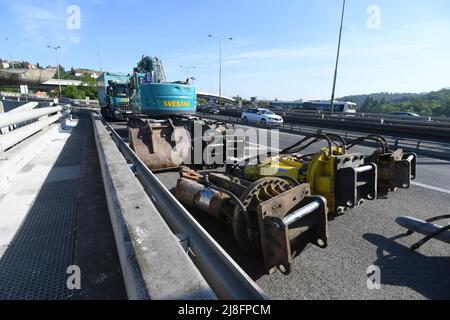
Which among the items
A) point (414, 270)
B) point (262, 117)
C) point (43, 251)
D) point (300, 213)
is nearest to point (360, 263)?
point (414, 270)

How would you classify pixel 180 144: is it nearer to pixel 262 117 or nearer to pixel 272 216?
pixel 272 216

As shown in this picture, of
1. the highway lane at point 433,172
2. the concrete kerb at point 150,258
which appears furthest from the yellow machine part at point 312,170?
the highway lane at point 433,172

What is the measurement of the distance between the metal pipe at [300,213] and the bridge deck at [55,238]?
148 cm

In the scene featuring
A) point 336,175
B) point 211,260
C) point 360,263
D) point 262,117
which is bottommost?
point 360,263

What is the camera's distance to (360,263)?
9.65ft

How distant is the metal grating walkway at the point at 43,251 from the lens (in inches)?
84.1

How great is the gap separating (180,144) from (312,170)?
427cm

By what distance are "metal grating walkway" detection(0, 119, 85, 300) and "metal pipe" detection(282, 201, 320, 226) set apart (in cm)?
191

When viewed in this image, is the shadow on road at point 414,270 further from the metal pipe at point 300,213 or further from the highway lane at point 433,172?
the highway lane at point 433,172

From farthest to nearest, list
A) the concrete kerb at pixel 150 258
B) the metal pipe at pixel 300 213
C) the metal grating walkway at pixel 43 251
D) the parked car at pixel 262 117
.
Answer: the parked car at pixel 262 117, the metal pipe at pixel 300 213, the metal grating walkway at pixel 43 251, the concrete kerb at pixel 150 258

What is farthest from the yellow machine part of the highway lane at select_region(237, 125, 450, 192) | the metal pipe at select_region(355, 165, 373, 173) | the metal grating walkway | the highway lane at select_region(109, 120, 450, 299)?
the highway lane at select_region(237, 125, 450, 192)
